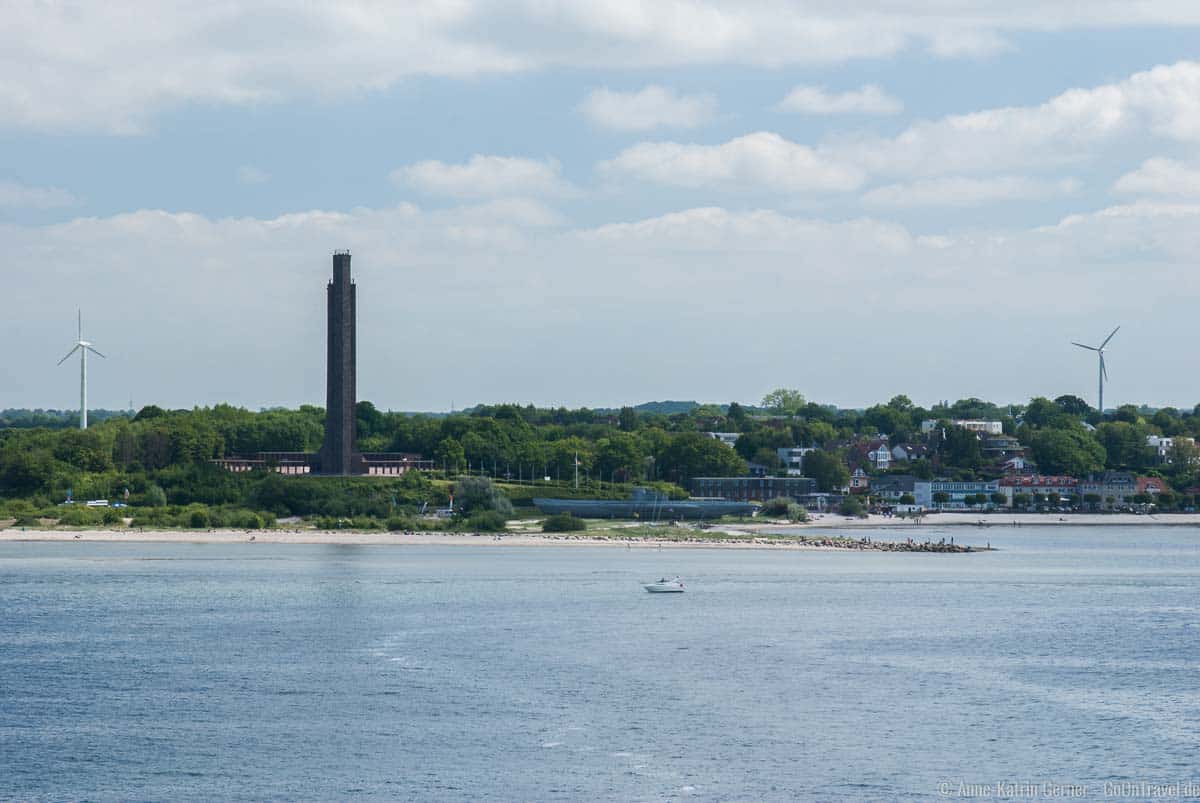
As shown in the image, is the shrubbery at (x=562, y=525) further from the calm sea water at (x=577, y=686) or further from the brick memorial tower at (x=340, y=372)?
the calm sea water at (x=577, y=686)

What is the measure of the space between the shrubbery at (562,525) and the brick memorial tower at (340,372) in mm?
31226

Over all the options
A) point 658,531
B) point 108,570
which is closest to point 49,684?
point 108,570

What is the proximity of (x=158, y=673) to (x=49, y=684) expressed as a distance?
4.42 meters

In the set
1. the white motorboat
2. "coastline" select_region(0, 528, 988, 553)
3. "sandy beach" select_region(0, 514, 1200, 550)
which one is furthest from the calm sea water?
"coastline" select_region(0, 528, 988, 553)

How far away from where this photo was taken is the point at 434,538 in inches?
5615

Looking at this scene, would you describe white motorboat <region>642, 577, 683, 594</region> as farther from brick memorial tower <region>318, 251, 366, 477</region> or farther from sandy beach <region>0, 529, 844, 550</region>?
brick memorial tower <region>318, 251, 366, 477</region>

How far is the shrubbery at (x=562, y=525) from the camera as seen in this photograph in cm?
15225

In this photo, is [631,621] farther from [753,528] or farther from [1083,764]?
[753,528]

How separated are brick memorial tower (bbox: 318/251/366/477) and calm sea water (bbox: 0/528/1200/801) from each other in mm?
65109

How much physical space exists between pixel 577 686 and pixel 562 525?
308 ft

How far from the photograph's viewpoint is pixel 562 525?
152625mm

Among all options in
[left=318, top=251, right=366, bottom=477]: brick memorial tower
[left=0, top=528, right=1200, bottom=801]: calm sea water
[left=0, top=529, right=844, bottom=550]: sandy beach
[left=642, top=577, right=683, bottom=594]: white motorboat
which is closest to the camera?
[left=0, top=528, right=1200, bottom=801]: calm sea water

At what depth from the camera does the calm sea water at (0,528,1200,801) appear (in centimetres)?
4553

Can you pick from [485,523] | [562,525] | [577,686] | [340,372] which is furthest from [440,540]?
[577,686]
